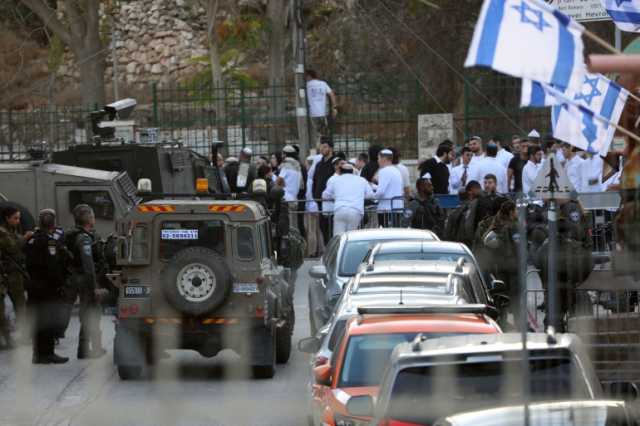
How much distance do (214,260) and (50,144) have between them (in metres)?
16.2

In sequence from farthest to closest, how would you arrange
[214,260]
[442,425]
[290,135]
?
[290,135], [214,260], [442,425]

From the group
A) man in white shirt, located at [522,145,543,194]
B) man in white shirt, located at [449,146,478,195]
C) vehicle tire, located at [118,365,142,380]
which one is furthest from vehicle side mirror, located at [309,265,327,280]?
man in white shirt, located at [449,146,478,195]

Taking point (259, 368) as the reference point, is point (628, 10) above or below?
above

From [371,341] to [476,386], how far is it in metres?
2.11

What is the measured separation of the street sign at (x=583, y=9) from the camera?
2089 cm

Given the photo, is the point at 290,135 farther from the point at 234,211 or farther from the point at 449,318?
the point at 449,318

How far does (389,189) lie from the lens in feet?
76.0

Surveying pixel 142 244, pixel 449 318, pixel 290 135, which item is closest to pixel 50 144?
pixel 290 135

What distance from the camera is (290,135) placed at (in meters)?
32.3

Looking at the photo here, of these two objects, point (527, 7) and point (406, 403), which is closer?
point (527, 7)

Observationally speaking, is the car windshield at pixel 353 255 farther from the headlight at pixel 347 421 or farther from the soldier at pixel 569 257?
the headlight at pixel 347 421

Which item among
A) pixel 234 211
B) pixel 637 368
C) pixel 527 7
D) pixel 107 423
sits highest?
pixel 527 7

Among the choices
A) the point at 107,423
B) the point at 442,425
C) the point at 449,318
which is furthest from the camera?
the point at 107,423

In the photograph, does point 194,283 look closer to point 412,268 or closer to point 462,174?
point 412,268
